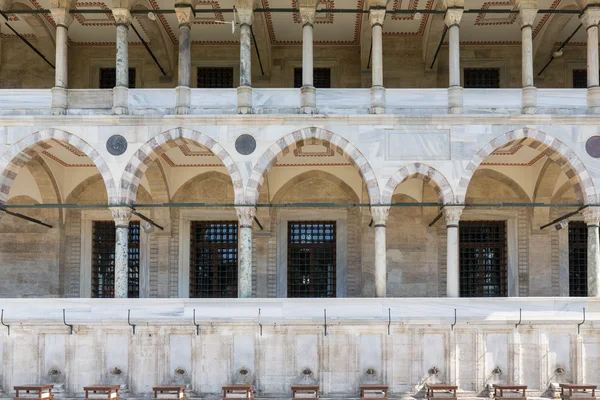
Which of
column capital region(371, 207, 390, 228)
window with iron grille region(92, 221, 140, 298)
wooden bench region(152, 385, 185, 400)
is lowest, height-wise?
wooden bench region(152, 385, 185, 400)

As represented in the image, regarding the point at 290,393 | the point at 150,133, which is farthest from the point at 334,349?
the point at 150,133

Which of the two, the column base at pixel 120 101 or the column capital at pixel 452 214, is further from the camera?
the column base at pixel 120 101

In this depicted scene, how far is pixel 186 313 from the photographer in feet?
57.8

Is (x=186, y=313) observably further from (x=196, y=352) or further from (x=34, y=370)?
(x=34, y=370)

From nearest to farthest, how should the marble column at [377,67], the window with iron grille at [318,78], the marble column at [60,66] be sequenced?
1. the marble column at [377,67]
2. the marble column at [60,66]
3. the window with iron grille at [318,78]

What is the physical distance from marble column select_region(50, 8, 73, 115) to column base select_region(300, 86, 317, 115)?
231 inches

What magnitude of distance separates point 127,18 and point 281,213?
276 inches

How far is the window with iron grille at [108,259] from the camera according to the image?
2297 centimetres

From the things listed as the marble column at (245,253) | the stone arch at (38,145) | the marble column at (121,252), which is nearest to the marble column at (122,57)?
the stone arch at (38,145)

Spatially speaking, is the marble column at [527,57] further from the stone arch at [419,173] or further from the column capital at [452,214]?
the column capital at [452,214]

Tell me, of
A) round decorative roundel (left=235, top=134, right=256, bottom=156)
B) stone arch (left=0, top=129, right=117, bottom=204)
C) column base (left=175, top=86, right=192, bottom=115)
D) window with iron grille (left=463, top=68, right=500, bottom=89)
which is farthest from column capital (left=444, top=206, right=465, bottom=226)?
stone arch (left=0, top=129, right=117, bottom=204)

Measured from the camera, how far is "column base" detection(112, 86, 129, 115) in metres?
19.2

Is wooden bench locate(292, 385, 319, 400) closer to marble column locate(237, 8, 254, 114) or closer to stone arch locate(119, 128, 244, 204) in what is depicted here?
stone arch locate(119, 128, 244, 204)

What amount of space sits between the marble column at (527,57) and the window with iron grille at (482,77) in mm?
3457
